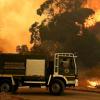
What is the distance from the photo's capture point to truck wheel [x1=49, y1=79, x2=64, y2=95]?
3153 cm

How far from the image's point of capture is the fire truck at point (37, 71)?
102ft

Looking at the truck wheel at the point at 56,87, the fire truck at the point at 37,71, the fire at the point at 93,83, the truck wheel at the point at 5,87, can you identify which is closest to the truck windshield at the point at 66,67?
the fire truck at the point at 37,71

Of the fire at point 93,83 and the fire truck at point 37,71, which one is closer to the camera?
the fire truck at point 37,71

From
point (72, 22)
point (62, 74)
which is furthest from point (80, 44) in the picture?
point (62, 74)

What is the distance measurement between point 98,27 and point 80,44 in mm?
5756

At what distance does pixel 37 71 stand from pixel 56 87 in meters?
1.84

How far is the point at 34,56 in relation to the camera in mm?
31109

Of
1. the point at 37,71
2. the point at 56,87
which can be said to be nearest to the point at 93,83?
the point at 56,87

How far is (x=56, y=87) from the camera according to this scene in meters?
31.6

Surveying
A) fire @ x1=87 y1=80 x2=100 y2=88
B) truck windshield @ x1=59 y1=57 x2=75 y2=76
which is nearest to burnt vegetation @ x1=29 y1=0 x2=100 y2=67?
fire @ x1=87 y1=80 x2=100 y2=88

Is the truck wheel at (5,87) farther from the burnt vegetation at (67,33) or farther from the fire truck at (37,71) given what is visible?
the burnt vegetation at (67,33)

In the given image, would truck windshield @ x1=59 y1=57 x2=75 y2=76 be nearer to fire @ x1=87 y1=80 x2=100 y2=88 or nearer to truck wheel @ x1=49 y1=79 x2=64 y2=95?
truck wheel @ x1=49 y1=79 x2=64 y2=95

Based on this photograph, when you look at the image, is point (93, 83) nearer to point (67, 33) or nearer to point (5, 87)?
point (67, 33)

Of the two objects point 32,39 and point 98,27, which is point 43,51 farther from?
point 98,27
